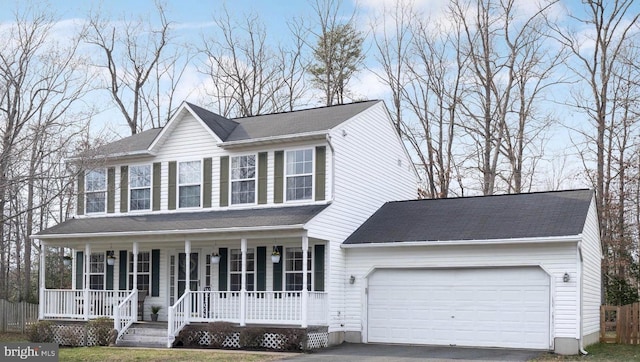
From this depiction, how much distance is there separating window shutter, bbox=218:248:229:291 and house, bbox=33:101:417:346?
1.4 inches

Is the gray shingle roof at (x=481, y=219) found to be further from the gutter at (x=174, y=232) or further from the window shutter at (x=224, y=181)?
the window shutter at (x=224, y=181)

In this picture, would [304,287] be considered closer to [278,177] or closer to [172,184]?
[278,177]

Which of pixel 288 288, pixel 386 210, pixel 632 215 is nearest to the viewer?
pixel 288 288

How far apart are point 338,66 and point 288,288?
64.3ft

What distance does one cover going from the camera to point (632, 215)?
3312 centimetres

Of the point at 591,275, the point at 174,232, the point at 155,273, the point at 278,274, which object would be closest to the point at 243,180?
the point at 174,232

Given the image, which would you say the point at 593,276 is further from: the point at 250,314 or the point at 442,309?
the point at 250,314

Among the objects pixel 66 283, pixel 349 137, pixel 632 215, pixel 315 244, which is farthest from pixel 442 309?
pixel 66 283

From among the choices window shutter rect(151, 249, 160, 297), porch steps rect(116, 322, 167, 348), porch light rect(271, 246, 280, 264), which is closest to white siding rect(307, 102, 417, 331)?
porch light rect(271, 246, 280, 264)

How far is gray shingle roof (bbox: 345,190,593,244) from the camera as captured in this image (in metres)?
19.8

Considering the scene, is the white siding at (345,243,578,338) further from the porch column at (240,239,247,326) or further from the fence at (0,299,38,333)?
the fence at (0,299,38,333)

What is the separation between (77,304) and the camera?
23.4m

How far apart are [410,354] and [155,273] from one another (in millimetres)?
9173

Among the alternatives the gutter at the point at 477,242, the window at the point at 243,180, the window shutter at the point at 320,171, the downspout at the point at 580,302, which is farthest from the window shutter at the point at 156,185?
the downspout at the point at 580,302
